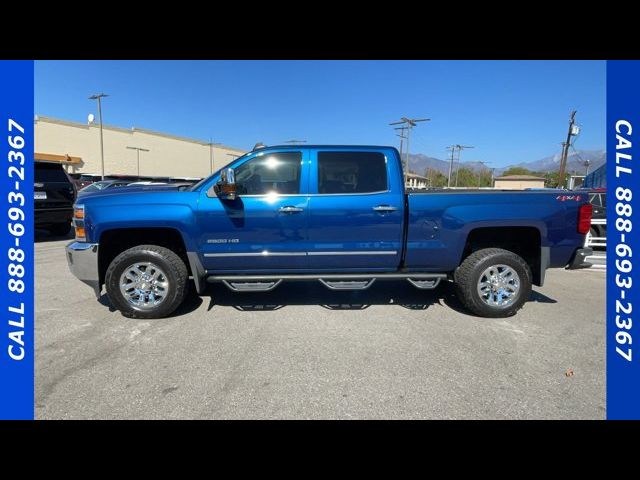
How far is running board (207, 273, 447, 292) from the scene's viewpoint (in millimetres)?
3949

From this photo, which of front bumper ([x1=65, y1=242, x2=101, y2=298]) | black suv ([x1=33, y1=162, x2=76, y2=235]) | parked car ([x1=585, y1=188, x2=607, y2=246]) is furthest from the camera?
black suv ([x1=33, y1=162, x2=76, y2=235])

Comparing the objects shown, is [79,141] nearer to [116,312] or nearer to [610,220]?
[116,312]

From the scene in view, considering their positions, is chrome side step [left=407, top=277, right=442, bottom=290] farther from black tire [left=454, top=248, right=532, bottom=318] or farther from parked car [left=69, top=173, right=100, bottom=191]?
parked car [left=69, top=173, right=100, bottom=191]

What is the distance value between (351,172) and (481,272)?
6.64 feet

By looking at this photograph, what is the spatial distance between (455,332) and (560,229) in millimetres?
1848

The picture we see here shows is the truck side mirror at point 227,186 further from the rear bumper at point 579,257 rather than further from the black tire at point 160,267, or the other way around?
the rear bumper at point 579,257

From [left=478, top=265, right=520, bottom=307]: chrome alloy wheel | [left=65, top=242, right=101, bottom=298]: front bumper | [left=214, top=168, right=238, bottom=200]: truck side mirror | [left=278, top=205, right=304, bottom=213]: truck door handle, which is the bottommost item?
[left=478, top=265, right=520, bottom=307]: chrome alloy wheel

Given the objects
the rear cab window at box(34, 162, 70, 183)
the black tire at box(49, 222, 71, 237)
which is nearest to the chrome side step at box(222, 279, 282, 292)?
the rear cab window at box(34, 162, 70, 183)

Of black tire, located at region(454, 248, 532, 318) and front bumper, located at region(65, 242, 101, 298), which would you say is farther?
black tire, located at region(454, 248, 532, 318)

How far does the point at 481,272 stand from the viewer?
404 cm

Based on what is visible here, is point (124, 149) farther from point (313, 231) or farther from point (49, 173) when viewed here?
point (313, 231)

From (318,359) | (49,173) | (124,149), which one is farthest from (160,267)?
(124,149)

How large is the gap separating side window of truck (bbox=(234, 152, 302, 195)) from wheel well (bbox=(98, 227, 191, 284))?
3.37ft

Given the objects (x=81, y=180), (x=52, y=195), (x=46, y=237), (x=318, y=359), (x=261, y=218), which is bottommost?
(x=318, y=359)
